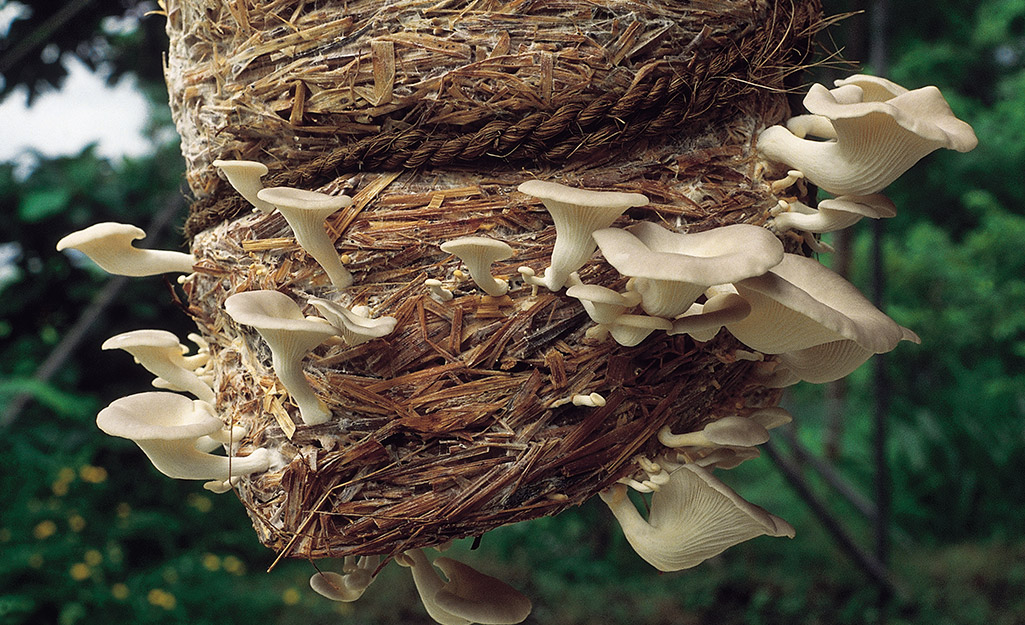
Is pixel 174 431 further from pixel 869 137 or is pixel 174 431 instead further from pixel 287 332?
pixel 869 137

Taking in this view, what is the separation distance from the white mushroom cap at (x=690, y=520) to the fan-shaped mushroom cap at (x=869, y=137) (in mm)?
437

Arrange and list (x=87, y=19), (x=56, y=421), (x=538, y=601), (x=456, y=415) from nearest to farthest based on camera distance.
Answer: (x=456, y=415) < (x=87, y=19) < (x=56, y=421) < (x=538, y=601)

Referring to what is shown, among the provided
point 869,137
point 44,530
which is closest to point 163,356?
point 869,137

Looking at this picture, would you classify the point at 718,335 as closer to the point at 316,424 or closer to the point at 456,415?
the point at 456,415

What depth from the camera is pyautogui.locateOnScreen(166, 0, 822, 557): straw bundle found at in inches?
39.3

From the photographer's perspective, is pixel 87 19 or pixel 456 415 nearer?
pixel 456 415

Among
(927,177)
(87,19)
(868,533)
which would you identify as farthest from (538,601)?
(927,177)

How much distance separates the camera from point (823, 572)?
4.99 meters

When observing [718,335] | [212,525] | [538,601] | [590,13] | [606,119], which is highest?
[590,13]

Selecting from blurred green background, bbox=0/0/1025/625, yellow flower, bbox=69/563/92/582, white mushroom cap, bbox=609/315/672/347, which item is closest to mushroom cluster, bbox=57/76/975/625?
white mushroom cap, bbox=609/315/672/347

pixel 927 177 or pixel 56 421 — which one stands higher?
pixel 56 421

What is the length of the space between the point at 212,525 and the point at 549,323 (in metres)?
4.53

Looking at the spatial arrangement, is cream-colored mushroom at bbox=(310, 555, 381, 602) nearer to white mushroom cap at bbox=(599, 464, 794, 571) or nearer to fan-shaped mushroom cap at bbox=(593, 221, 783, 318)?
white mushroom cap at bbox=(599, 464, 794, 571)

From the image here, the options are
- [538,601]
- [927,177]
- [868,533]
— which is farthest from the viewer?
[927,177]
